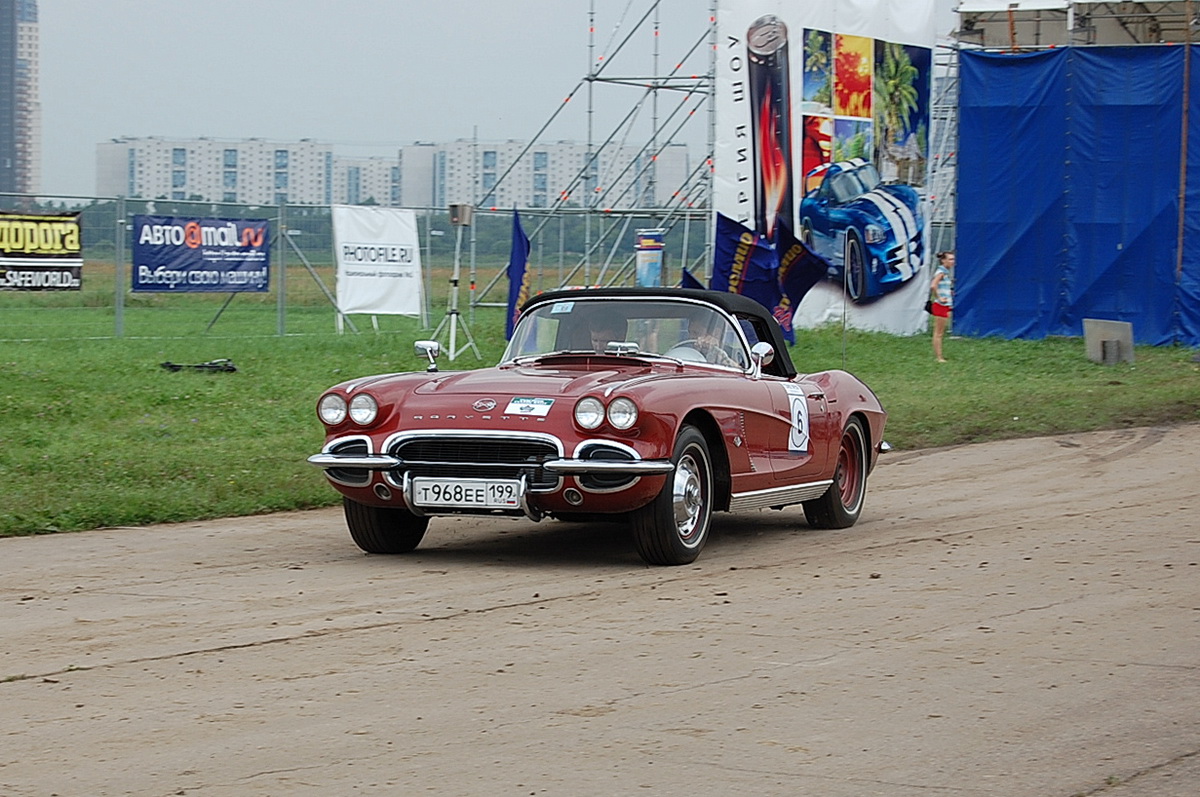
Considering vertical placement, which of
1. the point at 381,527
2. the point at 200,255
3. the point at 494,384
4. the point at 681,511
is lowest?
the point at 381,527

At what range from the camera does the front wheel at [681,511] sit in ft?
27.4

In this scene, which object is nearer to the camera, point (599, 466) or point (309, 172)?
point (599, 466)

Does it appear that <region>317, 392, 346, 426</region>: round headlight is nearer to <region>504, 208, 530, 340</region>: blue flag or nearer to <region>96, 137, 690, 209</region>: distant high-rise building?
<region>504, 208, 530, 340</region>: blue flag

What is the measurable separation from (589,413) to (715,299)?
1966mm

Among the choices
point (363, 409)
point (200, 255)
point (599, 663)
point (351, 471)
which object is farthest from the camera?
point (200, 255)

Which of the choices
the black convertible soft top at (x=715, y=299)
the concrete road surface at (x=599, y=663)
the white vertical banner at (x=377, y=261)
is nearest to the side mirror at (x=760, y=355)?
the black convertible soft top at (x=715, y=299)

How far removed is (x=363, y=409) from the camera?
28.5 ft

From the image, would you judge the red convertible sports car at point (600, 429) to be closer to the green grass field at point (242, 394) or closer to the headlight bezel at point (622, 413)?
the headlight bezel at point (622, 413)

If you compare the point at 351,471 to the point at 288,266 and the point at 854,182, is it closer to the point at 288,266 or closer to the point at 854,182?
the point at 288,266

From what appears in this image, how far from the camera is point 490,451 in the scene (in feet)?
27.3

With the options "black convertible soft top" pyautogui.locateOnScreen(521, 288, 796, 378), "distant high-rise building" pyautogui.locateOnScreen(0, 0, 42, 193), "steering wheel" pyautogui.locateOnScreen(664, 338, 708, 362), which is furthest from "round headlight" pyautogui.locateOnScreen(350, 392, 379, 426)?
"distant high-rise building" pyautogui.locateOnScreen(0, 0, 42, 193)

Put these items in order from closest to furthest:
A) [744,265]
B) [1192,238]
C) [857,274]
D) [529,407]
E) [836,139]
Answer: [529,407], [744,265], [1192,238], [836,139], [857,274]

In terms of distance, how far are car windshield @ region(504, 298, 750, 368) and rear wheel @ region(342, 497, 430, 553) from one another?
1.33 metres

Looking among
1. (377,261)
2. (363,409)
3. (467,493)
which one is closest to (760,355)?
(467,493)
